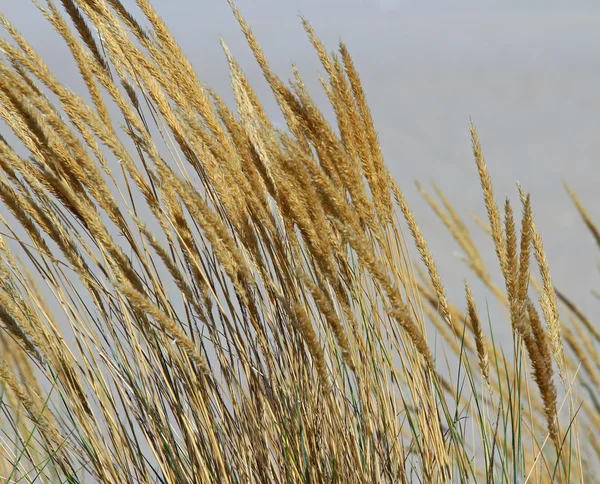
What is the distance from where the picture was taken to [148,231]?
0.89m

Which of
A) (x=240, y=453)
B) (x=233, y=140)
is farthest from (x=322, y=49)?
(x=240, y=453)

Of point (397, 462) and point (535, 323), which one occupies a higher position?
point (535, 323)

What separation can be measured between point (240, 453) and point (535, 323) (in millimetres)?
493

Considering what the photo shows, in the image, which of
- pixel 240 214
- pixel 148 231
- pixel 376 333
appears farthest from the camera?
pixel 376 333

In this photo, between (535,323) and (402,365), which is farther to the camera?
(402,365)

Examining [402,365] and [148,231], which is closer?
[148,231]

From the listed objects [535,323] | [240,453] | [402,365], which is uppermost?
[535,323]

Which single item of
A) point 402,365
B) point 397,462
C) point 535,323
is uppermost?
point 535,323

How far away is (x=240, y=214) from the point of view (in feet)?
3.48

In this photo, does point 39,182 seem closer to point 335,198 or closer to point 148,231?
point 148,231

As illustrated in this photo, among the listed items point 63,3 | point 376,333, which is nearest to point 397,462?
point 376,333

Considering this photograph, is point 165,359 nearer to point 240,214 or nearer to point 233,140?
point 240,214

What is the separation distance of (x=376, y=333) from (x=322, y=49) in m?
0.48

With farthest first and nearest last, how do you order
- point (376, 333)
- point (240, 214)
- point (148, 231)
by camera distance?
point (376, 333)
point (240, 214)
point (148, 231)
